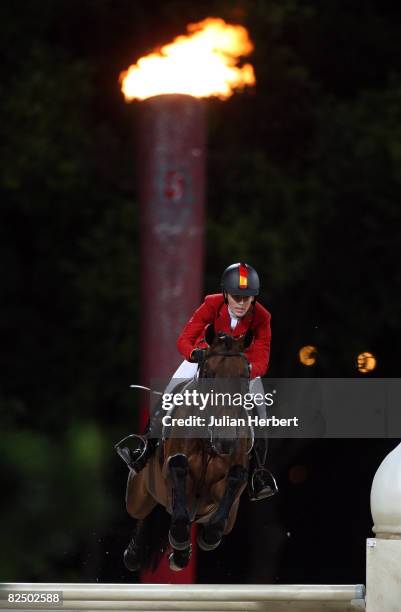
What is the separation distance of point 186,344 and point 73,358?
13.0m

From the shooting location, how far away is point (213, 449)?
15.2 feet

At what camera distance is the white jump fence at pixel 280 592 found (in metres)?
5.79

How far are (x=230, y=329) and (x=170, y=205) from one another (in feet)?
8.39

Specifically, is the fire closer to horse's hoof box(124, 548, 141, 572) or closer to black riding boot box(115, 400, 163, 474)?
black riding boot box(115, 400, 163, 474)

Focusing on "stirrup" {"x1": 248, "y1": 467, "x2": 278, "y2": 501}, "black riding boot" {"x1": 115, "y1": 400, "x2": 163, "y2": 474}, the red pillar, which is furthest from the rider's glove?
the red pillar

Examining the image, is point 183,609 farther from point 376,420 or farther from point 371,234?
point 371,234

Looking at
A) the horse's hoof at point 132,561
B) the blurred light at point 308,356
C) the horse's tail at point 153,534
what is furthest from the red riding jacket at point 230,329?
the horse's hoof at point 132,561

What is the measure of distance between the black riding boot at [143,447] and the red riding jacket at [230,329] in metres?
0.32

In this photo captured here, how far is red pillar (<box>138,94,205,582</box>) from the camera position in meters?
7.15

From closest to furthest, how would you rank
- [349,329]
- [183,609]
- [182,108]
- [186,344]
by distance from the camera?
[186,344]
[183,609]
[182,108]
[349,329]

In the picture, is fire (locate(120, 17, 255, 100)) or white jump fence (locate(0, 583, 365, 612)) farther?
fire (locate(120, 17, 255, 100))

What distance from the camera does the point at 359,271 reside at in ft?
58.5

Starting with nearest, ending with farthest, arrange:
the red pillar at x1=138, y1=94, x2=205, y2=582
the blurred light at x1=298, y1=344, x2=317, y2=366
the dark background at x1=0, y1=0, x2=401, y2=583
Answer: the blurred light at x1=298, y1=344, x2=317, y2=366 → the red pillar at x1=138, y1=94, x2=205, y2=582 → the dark background at x1=0, y1=0, x2=401, y2=583

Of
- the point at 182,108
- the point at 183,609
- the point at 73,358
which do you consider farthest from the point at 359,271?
the point at 183,609
